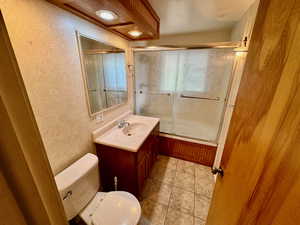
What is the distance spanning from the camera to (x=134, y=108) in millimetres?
2359

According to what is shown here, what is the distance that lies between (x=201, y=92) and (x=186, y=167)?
1.30 m

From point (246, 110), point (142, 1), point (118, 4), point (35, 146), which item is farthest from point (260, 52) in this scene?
point (142, 1)

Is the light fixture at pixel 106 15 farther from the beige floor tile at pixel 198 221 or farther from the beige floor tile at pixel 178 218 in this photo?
the beige floor tile at pixel 198 221

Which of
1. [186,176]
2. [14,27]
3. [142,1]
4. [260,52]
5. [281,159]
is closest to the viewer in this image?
[281,159]

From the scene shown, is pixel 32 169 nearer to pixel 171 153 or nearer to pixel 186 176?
pixel 186 176

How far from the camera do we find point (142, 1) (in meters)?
1.17

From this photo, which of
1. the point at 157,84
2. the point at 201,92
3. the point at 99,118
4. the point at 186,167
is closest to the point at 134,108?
the point at 157,84

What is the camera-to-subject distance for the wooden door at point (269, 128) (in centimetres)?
36

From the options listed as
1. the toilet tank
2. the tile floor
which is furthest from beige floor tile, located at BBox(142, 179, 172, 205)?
the toilet tank

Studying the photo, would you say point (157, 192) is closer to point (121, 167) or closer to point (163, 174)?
point (163, 174)

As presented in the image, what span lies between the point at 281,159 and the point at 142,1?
1485 mm

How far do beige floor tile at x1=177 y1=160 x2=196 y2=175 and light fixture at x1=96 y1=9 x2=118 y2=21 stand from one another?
7.05 ft

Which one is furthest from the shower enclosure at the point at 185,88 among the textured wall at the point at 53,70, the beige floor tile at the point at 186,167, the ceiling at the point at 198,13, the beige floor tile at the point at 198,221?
the textured wall at the point at 53,70

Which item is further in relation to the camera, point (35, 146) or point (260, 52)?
point (260, 52)
